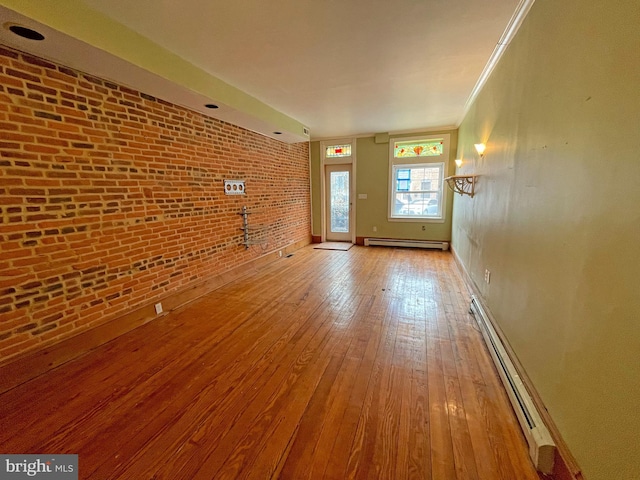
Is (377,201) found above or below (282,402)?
above

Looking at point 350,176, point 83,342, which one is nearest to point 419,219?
point 350,176

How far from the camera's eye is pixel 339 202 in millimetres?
6543

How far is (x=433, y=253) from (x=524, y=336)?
3.94 meters

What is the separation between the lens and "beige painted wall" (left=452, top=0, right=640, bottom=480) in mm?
844

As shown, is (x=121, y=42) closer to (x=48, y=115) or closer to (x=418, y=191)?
(x=48, y=115)

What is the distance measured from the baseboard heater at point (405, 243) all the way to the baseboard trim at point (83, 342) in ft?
12.7

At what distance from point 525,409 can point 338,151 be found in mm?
5826

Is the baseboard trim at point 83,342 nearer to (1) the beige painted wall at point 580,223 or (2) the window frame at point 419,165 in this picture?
(1) the beige painted wall at point 580,223

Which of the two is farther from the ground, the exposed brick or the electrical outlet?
the exposed brick

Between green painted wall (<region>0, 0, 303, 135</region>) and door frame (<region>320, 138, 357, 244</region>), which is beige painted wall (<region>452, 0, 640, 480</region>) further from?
door frame (<region>320, 138, 357, 244</region>)

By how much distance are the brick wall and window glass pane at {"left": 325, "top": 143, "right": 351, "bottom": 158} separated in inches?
125

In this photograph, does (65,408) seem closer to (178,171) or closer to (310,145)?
(178,171)

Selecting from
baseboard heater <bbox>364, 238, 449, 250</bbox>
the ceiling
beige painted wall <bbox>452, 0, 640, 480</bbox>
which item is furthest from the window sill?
beige painted wall <bbox>452, 0, 640, 480</bbox>

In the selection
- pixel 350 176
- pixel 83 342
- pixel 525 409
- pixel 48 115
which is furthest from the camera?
pixel 350 176
